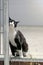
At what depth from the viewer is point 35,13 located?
2.05 m

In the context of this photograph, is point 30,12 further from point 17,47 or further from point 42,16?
point 17,47

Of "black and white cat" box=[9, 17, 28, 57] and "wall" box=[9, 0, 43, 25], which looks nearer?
"black and white cat" box=[9, 17, 28, 57]

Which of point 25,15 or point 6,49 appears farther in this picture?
point 25,15

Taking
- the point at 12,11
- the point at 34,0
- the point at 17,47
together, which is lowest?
the point at 17,47

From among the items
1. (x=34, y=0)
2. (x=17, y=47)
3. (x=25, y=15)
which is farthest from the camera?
(x=25, y=15)

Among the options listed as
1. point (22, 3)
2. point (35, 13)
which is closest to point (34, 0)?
point (22, 3)

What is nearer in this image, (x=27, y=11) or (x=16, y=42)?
(x=16, y=42)

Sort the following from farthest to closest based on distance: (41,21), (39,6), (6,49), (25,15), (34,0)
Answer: (41,21)
(25,15)
(39,6)
(34,0)
(6,49)

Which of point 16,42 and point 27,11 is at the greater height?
point 27,11

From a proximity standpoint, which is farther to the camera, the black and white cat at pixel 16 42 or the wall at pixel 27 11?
the wall at pixel 27 11

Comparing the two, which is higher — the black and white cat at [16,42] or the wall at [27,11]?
the wall at [27,11]

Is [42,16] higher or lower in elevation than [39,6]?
lower

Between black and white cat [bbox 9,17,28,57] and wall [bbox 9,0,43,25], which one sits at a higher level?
wall [bbox 9,0,43,25]

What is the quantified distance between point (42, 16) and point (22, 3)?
1.24 ft
